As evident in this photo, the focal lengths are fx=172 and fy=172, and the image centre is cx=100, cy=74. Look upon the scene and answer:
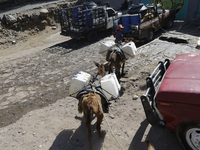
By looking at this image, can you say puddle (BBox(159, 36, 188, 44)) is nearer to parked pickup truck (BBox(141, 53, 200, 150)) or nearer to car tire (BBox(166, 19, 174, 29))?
car tire (BBox(166, 19, 174, 29))

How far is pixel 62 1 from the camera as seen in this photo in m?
20.6

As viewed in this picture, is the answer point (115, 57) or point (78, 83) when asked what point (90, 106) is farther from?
point (115, 57)

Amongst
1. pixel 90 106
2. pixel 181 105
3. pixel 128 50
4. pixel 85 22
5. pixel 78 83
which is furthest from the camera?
pixel 85 22

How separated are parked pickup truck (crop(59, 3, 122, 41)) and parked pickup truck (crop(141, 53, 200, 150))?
9.45 metres

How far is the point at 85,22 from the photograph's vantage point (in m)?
12.2

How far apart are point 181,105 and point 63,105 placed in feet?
11.7

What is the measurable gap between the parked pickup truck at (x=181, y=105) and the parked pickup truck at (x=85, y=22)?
9.45 m

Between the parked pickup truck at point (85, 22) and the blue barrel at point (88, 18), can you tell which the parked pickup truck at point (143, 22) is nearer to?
the parked pickup truck at point (85, 22)

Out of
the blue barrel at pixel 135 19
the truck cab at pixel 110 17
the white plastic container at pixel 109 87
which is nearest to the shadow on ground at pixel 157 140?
the white plastic container at pixel 109 87

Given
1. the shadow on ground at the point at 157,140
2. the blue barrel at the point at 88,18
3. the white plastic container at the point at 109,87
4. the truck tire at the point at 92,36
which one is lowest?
the shadow on ground at the point at 157,140

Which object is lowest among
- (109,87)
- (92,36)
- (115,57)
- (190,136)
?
(92,36)

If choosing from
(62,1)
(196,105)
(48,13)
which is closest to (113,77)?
(196,105)

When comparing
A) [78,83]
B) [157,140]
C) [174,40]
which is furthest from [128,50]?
[174,40]

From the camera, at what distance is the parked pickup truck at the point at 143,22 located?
9941 mm
